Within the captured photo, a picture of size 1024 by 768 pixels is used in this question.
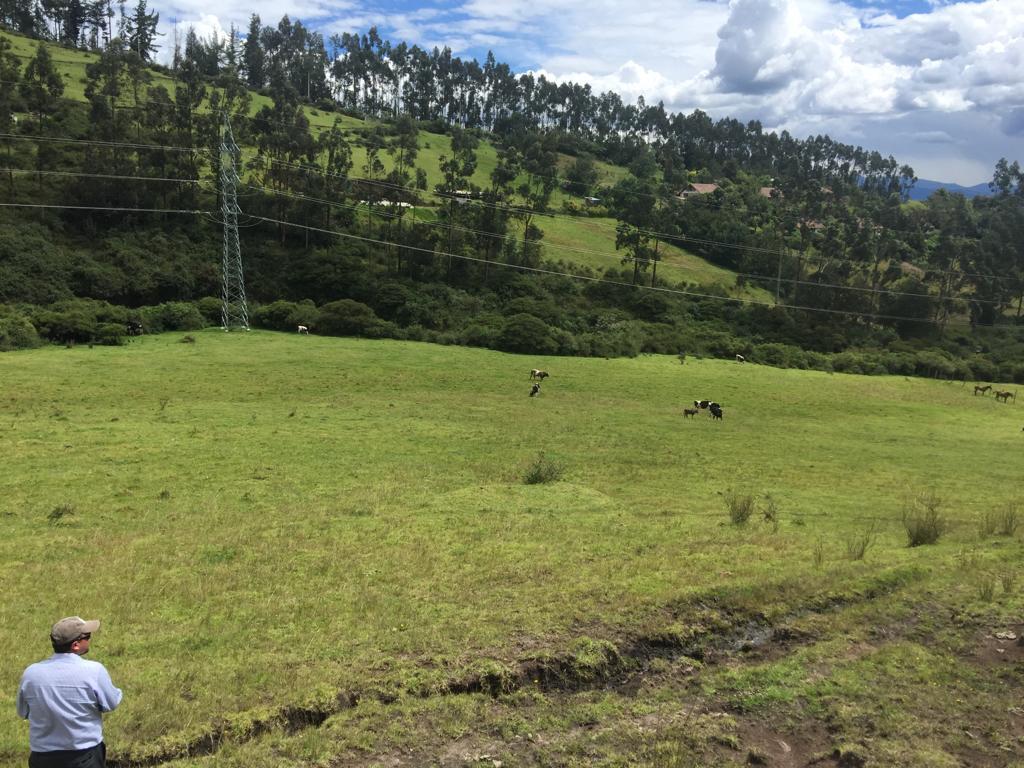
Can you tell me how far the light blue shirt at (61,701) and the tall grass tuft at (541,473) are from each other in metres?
14.2

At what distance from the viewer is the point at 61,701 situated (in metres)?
5.25

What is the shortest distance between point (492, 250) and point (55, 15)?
387 ft

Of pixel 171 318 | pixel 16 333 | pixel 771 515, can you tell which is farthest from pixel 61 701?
pixel 171 318

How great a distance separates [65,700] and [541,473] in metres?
14.8

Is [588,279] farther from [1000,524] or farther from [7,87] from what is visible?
[7,87]

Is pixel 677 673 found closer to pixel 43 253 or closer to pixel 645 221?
pixel 43 253

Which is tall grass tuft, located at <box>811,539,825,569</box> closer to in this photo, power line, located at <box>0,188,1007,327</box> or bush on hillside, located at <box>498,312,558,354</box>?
bush on hillside, located at <box>498,312,558,354</box>

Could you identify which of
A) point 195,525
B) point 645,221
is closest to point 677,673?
point 195,525

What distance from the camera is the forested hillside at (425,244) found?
183 feet

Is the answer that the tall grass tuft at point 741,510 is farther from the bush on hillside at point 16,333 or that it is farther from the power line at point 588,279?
the power line at point 588,279

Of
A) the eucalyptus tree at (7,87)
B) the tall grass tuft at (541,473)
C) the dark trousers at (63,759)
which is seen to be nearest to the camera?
the dark trousers at (63,759)

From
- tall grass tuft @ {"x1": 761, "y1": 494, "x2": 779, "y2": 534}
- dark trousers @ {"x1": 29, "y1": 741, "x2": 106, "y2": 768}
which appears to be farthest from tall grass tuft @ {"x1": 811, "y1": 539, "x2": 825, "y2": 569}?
dark trousers @ {"x1": 29, "y1": 741, "x2": 106, "y2": 768}

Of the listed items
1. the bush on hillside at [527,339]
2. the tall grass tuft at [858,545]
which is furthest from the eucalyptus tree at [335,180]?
the tall grass tuft at [858,545]

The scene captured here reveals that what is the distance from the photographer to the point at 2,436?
2116 centimetres
